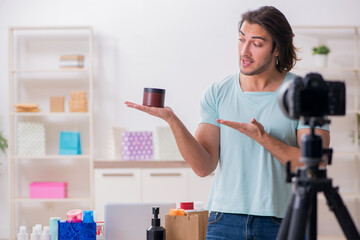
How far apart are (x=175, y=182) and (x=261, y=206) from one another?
2953 millimetres

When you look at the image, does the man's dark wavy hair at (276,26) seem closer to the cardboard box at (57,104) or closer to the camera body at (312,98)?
the camera body at (312,98)

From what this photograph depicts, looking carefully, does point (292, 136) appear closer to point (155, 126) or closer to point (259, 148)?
point (259, 148)

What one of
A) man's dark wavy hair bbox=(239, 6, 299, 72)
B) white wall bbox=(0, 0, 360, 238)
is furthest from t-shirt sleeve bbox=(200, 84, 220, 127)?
white wall bbox=(0, 0, 360, 238)

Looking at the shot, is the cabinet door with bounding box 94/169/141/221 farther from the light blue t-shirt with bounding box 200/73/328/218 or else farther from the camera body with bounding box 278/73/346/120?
the camera body with bounding box 278/73/346/120

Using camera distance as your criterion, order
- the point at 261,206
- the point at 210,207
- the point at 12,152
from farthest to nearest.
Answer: the point at 12,152 < the point at 210,207 < the point at 261,206

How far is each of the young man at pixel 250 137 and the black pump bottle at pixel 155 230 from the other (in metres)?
0.16

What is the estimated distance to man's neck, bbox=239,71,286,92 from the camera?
178cm

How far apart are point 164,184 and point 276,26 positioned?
9.65 feet

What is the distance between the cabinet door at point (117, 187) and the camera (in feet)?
14.9

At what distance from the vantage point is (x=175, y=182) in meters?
4.55

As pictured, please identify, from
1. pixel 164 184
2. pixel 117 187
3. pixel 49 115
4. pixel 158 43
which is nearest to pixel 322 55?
pixel 158 43

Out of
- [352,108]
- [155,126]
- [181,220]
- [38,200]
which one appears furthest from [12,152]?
[181,220]

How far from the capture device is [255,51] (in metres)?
1.77

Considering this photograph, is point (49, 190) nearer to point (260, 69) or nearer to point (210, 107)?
point (210, 107)
